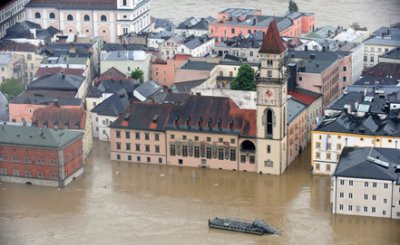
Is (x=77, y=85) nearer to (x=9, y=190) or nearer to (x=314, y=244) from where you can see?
(x=9, y=190)

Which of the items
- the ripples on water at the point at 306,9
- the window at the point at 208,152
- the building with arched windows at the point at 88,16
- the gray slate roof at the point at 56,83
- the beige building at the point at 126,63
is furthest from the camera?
the ripples on water at the point at 306,9

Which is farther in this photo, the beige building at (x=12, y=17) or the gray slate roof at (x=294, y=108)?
the beige building at (x=12, y=17)

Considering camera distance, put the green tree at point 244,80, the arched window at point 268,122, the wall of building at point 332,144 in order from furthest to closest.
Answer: the green tree at point 244,80, the arched window at point 268,122, the wall of building at point 332,144

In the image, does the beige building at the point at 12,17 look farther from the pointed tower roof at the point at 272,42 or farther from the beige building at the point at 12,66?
the pointed tower roof at the point at 272,42

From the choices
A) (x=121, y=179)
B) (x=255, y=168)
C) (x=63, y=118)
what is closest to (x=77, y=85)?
(x=63, y=118)

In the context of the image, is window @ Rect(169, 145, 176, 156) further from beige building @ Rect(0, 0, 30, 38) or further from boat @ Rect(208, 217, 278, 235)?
beige building @ Rect(0, 0, 30, 38)

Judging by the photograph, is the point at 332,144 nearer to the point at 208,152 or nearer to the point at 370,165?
the point at 370,165

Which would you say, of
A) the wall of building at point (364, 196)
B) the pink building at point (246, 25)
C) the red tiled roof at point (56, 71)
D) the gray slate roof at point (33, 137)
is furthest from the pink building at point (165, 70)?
the wall of building at point (364, 196)

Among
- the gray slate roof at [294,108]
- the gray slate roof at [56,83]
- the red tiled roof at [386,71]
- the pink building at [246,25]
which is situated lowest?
the gray slate roof at [294,108]
